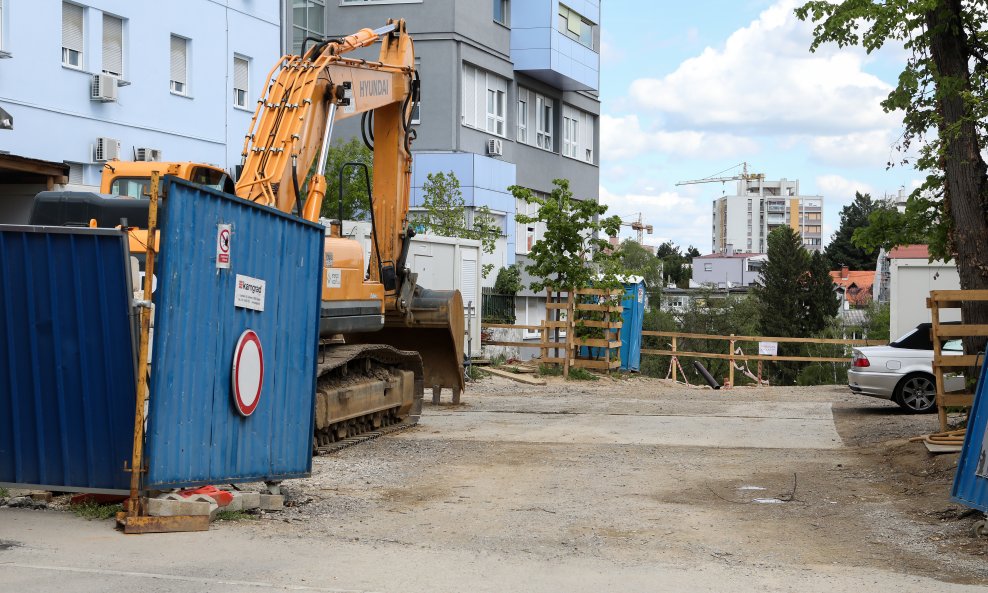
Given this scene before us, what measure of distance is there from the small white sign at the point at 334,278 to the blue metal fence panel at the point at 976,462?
728 cm

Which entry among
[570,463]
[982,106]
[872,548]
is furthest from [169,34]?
[872,548]

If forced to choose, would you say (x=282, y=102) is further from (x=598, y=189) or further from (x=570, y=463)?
(x=598, y=189)

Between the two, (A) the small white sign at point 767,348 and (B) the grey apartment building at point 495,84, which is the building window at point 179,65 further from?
(A) the small white sign at point 767,348

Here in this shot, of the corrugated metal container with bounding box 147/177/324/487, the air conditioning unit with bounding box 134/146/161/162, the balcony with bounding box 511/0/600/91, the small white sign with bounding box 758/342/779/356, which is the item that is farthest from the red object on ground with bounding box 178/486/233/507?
the balcony with bounding box 511/0/600/91

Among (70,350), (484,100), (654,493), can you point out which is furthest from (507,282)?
(70,350)

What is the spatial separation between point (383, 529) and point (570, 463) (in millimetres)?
4510

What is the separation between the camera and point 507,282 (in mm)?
35781

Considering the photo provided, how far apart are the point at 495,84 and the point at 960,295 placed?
2629cm

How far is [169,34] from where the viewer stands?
86.0ft

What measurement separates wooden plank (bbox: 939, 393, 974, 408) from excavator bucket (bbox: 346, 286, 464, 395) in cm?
700

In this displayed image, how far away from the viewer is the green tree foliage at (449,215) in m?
32.2

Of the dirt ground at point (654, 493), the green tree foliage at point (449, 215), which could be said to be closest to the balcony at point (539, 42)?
the green tree foliage at point (449, 215)

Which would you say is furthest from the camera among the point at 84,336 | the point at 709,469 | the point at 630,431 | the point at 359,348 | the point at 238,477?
the point at 630,431

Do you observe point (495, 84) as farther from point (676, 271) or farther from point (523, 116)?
point (676, 271)
